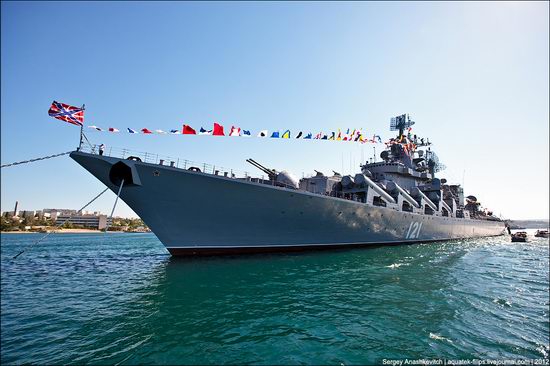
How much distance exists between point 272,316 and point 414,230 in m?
22.1

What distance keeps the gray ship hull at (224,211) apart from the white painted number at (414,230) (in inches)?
321

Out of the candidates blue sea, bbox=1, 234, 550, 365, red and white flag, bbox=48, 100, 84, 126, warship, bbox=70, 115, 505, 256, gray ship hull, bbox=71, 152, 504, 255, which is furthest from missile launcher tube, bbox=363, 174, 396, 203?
red and white flag, bbox=48, 100, 84, 126

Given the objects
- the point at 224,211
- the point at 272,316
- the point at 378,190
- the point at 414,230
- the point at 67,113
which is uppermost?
the point at 67,113

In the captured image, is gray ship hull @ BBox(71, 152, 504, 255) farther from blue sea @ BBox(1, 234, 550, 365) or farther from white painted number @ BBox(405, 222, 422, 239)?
white painted number @ BBox(405, 222, 422, 239)

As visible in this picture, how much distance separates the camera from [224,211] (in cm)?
1402

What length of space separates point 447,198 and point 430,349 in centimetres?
3550

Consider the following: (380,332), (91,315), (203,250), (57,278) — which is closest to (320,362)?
(380,332)

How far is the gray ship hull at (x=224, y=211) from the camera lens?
12.8m

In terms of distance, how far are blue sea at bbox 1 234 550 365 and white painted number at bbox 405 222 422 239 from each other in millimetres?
11282

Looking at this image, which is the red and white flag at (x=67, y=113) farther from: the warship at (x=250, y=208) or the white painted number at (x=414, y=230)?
the white painted number at (x=414, y=230)

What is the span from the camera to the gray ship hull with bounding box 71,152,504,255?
12.8 m

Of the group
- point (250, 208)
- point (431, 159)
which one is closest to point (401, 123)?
point (431, 159)

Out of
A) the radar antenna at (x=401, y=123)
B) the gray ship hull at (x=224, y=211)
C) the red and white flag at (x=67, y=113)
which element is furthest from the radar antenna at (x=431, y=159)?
the red and white flag at (x=67, y=113)

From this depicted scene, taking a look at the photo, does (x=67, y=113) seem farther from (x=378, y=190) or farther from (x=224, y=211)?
(x=378, y=190)
